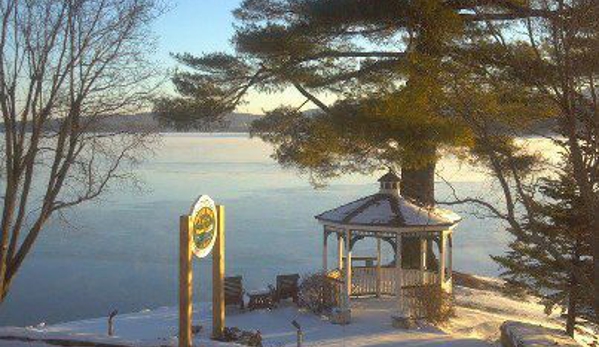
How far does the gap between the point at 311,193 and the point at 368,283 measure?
3067 centimetres

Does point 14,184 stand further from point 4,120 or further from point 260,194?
point 260,194

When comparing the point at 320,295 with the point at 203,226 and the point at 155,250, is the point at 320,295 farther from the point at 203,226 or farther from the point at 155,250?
the point at 155,250

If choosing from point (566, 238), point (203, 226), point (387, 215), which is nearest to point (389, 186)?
point (387, 215)

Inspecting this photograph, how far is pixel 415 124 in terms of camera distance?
14.8 m

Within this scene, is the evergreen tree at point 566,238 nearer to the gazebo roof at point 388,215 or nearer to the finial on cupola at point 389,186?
the gazebo roof at point 388,215

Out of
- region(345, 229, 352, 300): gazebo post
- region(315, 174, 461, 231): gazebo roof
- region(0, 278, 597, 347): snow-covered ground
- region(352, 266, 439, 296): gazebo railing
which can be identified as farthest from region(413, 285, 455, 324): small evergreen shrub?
region(352, 266, 439, 296): gazebo railing

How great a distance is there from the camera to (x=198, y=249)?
9.23 m

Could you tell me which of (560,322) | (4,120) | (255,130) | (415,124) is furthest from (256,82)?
(560,322)

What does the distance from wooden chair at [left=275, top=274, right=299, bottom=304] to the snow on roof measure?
1560mm

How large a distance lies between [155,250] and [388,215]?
14.3m

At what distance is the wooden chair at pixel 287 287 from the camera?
14602mm

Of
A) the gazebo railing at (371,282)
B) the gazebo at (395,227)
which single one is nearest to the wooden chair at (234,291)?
the gazebo at (395,227)

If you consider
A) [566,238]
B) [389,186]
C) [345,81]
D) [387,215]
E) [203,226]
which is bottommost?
[566,238]

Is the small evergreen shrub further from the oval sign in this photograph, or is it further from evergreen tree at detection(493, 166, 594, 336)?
the oval sign
